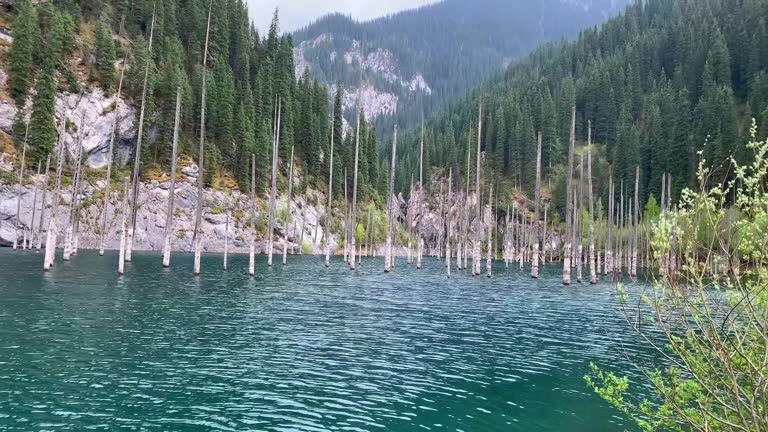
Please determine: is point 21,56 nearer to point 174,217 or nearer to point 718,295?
point 174,217

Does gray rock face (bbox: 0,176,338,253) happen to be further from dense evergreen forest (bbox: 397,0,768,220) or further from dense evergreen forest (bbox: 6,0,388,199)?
dense evergreen forest (bbox: 397,0,768,220)

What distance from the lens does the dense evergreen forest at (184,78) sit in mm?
75688

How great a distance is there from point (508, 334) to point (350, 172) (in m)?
104

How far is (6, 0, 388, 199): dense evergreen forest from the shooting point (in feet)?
248

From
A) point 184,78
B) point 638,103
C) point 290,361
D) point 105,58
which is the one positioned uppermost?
point 638,103

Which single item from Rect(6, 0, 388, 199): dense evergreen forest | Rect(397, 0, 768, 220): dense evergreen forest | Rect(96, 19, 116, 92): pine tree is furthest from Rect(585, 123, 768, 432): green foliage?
Rect(397, 0, 768, 220): dense evergreen forest

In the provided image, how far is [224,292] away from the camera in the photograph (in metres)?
33.9

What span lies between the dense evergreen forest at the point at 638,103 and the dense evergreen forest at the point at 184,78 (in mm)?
41059

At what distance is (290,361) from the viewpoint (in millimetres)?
16188

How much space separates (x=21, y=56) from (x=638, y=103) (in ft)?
509

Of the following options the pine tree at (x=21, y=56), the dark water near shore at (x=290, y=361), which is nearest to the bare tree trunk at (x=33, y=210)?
the pine tree at (x=21, y=56)

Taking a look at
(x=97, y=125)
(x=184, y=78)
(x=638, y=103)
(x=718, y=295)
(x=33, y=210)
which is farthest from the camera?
(x=638, y=103)

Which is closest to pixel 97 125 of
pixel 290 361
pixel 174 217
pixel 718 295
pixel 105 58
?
pixel 105 58

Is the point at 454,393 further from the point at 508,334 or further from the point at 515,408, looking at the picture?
the point at 508,334
